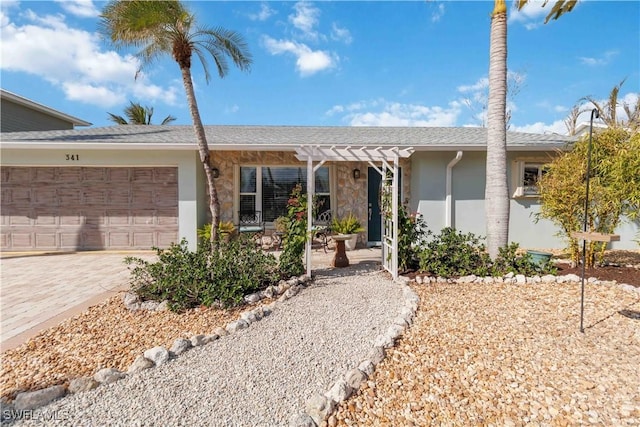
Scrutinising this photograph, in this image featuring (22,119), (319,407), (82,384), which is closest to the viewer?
(319,407)

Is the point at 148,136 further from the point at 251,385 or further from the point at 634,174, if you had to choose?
the point at 634,174

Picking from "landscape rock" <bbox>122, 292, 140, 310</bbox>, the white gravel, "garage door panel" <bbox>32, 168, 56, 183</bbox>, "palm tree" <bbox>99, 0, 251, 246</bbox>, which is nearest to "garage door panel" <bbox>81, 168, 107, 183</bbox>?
"garage door panel" <bbox>32, 168, 56, 183</bbox>

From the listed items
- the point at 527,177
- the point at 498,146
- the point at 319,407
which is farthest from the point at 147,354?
the point at 527,177

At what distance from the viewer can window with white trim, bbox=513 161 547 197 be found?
26.9 feet

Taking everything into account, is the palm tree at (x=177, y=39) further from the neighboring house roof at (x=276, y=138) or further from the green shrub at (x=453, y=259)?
the green shrub at (x=453, y=259)

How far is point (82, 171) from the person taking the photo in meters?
8.24

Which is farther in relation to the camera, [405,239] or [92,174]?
[92,174]

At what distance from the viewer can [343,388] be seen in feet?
7.47

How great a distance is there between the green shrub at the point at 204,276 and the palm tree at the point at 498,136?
3908 millimetres

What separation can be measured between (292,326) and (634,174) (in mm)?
5988

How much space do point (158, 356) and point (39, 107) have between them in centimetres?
1581

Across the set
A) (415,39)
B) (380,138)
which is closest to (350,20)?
(415,39)

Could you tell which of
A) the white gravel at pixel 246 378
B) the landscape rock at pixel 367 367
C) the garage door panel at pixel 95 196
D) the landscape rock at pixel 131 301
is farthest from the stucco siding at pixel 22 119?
the landscape rock at pixel 367 367

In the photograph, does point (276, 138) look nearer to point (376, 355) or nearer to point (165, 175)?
point (165, 175)
